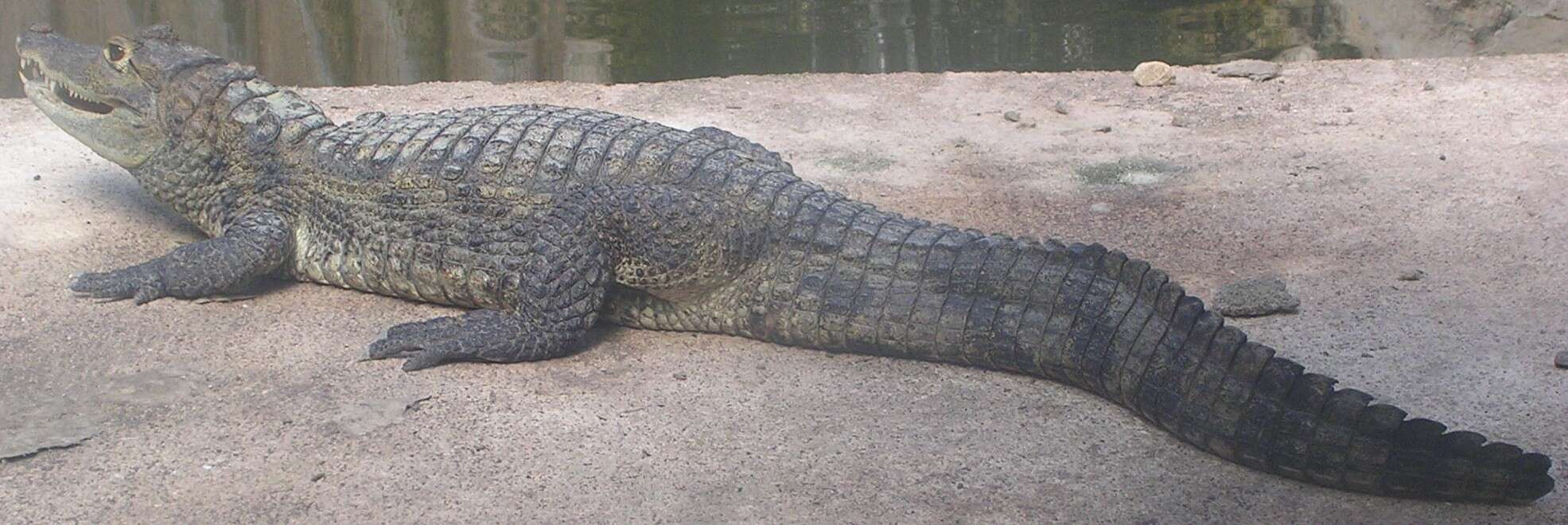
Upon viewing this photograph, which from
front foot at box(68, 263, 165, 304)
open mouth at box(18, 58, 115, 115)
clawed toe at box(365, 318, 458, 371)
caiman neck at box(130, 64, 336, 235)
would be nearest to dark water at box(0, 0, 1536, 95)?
open mouth at box(18, 58, 115, 115)

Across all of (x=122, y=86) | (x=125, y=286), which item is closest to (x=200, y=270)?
(x=125, y=286)

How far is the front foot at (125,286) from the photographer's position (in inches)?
184

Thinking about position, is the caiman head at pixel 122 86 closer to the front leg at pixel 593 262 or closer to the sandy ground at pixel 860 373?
the sandy ground at pixel 860 373

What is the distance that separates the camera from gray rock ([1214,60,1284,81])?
24.8 ft

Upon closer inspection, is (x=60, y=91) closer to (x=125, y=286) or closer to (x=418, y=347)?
(x=125, y=286)

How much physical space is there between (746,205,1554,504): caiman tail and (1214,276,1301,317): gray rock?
882 millimetres

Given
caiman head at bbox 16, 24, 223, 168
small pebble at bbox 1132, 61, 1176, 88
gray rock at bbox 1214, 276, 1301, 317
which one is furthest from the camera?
small pebble at bbox 1132, 61, 1176, 88

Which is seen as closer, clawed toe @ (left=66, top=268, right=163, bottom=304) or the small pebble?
clawed toe @ (left=66, top=268, right=163, bottom=304)

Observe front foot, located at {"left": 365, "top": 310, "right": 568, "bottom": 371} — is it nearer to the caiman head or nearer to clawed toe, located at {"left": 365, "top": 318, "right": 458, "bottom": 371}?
clawed toe, located at {"left": 365, "top": 318, "right": 458, "bottom": 371}

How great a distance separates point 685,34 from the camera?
9.50 m

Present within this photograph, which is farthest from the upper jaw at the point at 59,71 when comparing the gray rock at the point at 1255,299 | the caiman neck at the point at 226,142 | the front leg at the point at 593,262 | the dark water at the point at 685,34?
the gray rock at the point at 1255,299

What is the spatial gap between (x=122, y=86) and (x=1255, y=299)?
13.8 ft

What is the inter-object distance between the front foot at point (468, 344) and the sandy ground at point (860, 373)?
0.05 m

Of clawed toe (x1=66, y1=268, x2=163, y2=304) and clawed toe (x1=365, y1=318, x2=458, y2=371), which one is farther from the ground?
clawed toe (x1=66, y1=268, x2=163, y2=304)
